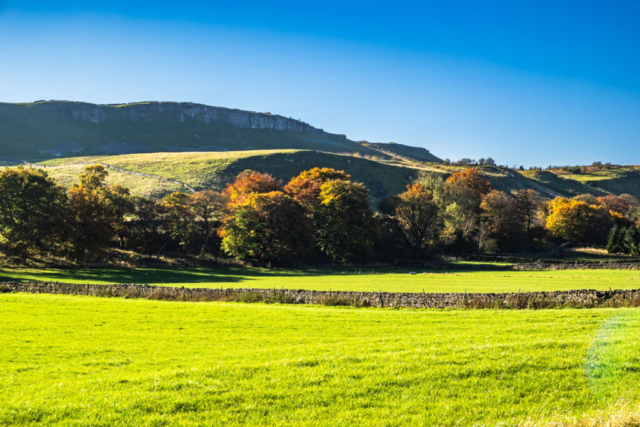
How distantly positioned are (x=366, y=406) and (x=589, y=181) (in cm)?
19423

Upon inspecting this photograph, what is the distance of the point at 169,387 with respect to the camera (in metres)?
8.59

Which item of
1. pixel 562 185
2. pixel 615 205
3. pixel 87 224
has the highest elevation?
pixel 562 185

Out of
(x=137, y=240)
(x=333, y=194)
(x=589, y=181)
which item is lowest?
(x=137, y=240)

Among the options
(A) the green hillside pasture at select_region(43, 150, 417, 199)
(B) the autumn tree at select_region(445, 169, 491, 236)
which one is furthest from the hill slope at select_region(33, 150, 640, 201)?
(B) the autumn tree at select_region(445, 169, 491, 236)

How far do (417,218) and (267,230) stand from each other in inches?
1273

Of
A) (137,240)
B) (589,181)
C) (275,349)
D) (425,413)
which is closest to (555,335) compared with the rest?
(425,413)

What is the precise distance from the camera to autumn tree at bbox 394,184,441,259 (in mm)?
82375

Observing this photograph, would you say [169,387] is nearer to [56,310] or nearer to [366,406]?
[366,406]

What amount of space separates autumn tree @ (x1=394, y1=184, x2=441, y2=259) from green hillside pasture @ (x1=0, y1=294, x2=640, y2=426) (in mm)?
66725

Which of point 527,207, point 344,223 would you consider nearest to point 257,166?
point 344,223

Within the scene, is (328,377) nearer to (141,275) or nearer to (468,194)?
(141,275)

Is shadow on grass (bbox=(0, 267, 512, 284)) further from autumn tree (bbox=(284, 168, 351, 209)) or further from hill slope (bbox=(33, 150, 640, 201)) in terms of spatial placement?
hill slope (bbox=(33, 150, 640, 201))

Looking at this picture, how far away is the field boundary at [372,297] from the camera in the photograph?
964 inches

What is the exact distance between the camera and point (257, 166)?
4690 inches
